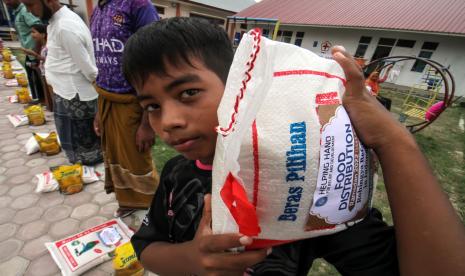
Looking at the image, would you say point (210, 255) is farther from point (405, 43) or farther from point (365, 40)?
point (365, 40)

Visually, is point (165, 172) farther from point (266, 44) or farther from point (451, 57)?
point (451, 57)

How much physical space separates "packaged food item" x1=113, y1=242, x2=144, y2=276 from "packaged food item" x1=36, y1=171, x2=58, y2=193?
155 centimetres

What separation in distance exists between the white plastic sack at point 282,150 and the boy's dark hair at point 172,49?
35 cm

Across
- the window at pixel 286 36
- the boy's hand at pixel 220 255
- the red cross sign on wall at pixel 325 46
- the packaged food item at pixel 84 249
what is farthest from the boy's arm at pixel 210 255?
the window at pixel 286 36

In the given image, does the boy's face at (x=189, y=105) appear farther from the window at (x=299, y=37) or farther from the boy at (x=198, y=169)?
the window at (x=299, y=37)

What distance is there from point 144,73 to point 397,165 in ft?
2.66

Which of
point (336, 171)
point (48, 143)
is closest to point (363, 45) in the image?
point (48, 143)

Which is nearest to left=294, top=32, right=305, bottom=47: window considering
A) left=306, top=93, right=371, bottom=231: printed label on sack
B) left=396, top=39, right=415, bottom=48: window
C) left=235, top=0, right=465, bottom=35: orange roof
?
left=235, top=0, right=465, bottom=35: orange roof

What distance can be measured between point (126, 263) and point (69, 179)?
1.48 meters

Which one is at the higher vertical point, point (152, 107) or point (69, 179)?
point (152, 107)

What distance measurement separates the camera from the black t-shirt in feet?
2.17

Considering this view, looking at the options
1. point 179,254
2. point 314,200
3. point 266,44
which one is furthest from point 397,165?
point 179,254

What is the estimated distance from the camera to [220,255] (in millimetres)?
557

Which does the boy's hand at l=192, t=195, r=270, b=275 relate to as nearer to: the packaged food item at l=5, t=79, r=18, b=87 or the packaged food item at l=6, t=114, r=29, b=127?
the packaged food item at l=6, t=114, r=29, b=127
